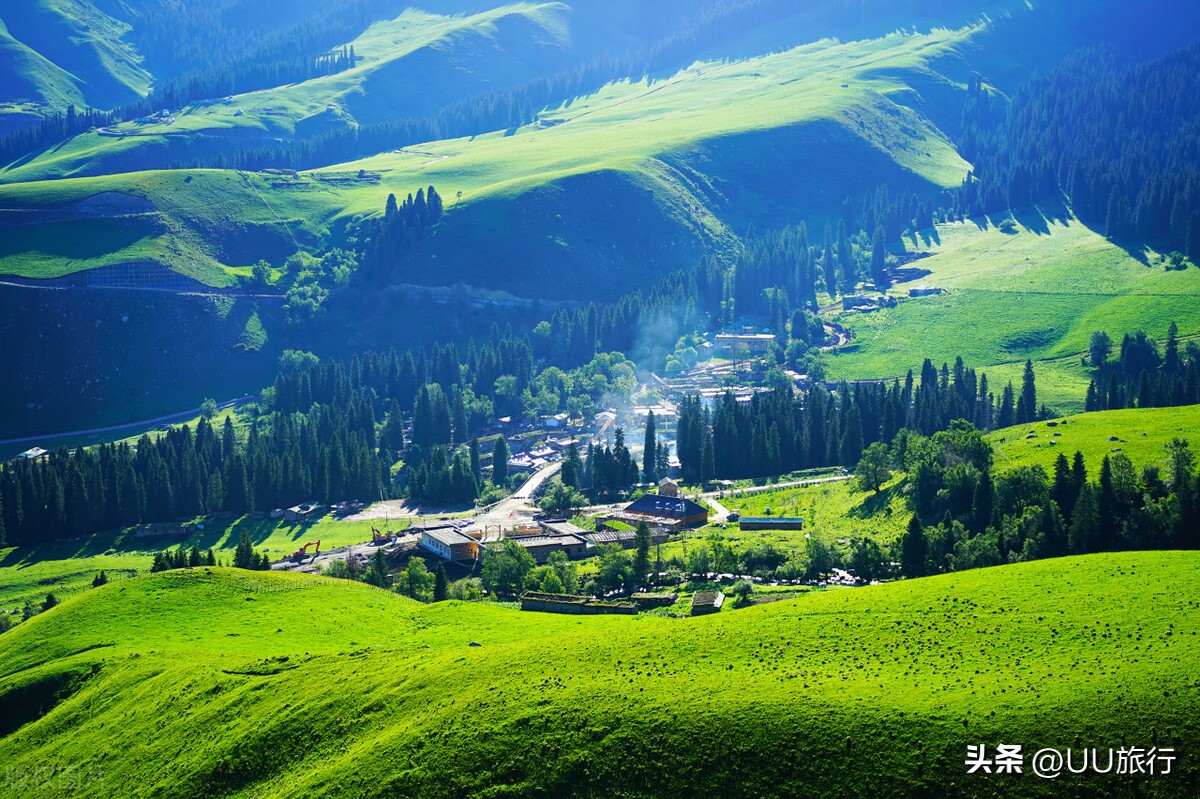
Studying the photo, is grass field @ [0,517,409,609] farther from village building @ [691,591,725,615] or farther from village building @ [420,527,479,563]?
village building @ [691,591,725,615]

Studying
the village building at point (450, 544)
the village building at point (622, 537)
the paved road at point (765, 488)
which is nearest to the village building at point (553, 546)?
the village building at point (622, 537)

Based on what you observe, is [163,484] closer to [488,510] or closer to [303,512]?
[303,512]

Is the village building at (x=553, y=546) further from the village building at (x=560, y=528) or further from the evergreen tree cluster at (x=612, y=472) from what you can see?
the evergreen tree cluster at (x=612, y=472)

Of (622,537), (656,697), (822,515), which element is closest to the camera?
(656,697)

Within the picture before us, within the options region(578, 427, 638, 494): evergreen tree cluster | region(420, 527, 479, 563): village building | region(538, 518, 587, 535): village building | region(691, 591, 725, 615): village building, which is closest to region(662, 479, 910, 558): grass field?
region(538, 518, 587, 535): village building

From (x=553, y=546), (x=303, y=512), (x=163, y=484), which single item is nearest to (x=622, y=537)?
(x=553, y=546)

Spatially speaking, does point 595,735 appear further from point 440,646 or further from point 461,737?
point 440,646
